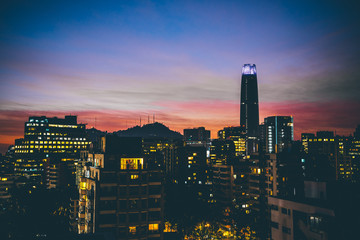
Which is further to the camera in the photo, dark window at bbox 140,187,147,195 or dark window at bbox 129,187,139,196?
dark window at bbox 140,187,147,195

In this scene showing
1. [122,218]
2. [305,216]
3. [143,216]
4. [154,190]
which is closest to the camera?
[305,216]

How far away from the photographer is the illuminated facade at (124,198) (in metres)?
51.4

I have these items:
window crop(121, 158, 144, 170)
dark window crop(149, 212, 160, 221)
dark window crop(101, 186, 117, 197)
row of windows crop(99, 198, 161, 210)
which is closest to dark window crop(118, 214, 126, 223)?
row of windows crop(99, 198, 161, 210)

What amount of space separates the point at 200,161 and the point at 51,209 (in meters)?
103

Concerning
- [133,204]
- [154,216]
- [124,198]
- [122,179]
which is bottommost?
[154,216]

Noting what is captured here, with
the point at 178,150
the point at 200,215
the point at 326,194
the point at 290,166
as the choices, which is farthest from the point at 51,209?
the point at 178,150

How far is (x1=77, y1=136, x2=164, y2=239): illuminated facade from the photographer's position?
169 ft

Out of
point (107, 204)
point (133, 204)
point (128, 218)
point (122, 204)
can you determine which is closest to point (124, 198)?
point (122, 204)

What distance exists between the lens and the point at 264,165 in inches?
3661

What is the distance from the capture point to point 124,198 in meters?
52.5

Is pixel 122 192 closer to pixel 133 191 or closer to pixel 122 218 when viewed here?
pixel 133 191

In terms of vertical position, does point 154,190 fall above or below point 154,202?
above

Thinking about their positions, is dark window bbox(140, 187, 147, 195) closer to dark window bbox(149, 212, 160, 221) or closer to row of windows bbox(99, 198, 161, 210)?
row of windows bbox(99, 198, 161, 210)

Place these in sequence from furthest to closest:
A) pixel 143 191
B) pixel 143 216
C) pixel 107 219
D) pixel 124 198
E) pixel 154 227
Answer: pixel 143 191 < pixel 154 227 < pixel 143 216 < pixel 124 198 < pixel 107 219
